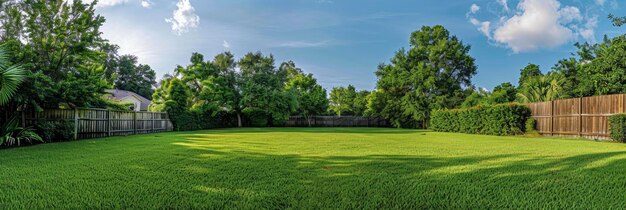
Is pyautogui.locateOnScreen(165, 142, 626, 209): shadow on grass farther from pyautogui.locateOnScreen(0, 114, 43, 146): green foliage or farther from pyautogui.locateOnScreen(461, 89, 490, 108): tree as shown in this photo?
pyautogui.locateOnScreen(461, 89, 490, 108): tree

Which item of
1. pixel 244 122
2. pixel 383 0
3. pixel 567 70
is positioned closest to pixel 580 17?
pixel 383 0

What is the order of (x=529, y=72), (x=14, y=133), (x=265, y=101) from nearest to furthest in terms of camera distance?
1. (x=14, y=133)
2. (x=265, y=101)
3. (x=529, y=72)

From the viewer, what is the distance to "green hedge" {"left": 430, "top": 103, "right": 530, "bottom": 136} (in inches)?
551

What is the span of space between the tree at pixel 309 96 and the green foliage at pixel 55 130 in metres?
20.5

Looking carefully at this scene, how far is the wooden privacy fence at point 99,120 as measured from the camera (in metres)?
10.1

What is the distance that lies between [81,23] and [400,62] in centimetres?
2456

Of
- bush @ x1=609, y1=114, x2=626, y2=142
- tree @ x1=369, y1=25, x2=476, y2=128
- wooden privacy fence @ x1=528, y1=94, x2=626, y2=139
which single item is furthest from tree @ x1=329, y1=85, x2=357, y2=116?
bush @ x1=609, y1=114, x2=626, y2=142

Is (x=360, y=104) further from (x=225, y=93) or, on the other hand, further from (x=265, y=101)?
(x=225, y=93)

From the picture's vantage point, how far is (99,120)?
477 inches

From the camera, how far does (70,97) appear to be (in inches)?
398

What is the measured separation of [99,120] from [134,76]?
33.7m

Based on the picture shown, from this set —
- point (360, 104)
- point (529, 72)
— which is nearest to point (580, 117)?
point (529, 72)

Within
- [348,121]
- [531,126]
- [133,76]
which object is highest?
[133,76]

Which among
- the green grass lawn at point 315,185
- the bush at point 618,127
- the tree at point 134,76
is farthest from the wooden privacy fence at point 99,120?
the tree at point 134,76
